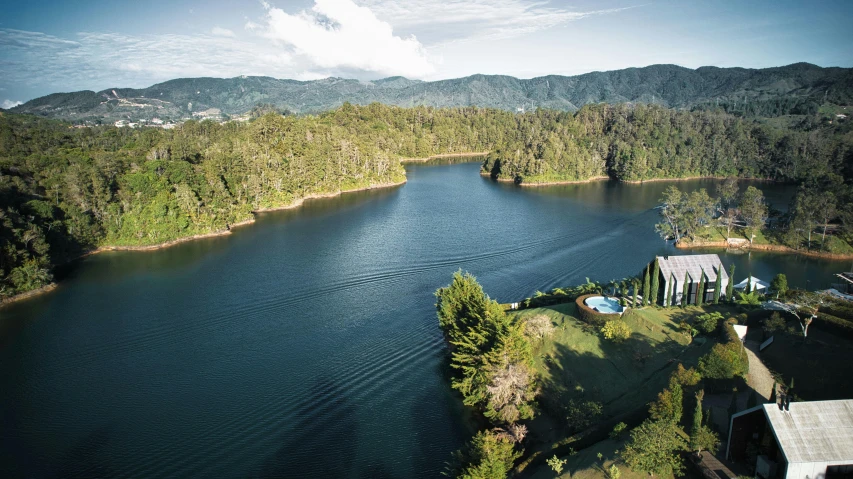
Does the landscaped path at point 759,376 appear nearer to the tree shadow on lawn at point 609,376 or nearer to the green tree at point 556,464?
the tree shadow on lawn at point 609,376

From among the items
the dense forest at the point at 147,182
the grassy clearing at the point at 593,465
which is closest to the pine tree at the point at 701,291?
the grassy clearing at the point at 593,465

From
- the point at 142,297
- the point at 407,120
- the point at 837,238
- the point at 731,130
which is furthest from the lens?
the point at 407,120

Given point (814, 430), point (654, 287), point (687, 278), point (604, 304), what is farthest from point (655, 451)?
point (687, 278)

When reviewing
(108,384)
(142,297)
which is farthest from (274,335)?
(142,297)

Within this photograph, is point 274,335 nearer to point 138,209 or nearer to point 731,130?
point 138,209

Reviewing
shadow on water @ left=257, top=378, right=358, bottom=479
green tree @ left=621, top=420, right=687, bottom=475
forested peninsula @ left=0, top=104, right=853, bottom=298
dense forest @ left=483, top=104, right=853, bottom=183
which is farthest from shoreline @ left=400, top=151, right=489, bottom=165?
green tree @ left=621, top=420, right=687, bottom=475

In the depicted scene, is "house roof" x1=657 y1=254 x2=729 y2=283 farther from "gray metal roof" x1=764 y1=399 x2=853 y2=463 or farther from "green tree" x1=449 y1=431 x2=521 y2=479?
"green tree" x1=449 y1=431 x2=521 y2=479
